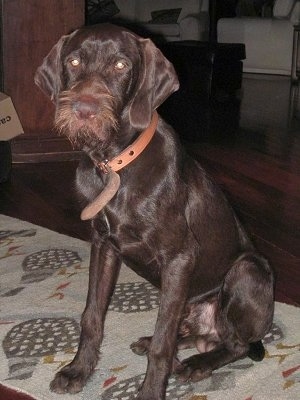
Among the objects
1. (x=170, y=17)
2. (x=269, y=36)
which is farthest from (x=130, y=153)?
(x=170, y=17)

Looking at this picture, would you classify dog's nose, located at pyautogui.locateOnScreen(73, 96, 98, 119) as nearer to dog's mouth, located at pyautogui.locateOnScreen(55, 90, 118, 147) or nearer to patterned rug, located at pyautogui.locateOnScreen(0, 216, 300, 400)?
dog's mouth, located at pyautogui.locateOnScreen(55, 90, 118, 147)

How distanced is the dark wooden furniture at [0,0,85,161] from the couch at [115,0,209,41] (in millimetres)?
5805

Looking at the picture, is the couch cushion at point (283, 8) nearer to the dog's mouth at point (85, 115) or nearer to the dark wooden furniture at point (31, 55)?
the dark wooden furniture at point (31, 55)

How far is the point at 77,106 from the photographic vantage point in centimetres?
189

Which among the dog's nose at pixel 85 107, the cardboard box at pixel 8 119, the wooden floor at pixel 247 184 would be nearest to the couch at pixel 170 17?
the wooden floor at pixel 247 184

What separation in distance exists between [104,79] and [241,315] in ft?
2.99

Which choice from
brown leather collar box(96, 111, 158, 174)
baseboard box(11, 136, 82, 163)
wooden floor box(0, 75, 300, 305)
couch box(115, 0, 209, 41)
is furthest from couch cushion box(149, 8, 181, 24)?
brown leather collar box(96, 111, 158, 174)

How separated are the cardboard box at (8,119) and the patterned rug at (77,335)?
52.6 inches

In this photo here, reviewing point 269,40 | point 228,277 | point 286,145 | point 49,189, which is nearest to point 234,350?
point 228,277

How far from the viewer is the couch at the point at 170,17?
1080cm

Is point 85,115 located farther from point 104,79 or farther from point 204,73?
point 204,73

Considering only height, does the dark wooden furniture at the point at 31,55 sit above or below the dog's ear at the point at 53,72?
below

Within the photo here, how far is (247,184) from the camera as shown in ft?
15.1

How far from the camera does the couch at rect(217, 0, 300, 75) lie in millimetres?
10477
